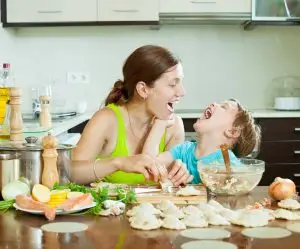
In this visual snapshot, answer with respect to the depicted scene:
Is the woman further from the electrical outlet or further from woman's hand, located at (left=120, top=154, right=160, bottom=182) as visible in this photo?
the electrical outlet

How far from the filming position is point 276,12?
408 centimetres

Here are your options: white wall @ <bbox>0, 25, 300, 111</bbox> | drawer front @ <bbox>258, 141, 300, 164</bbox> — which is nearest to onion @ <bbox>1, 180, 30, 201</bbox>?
drawer front @ <bbox>258, 141, 300, 164</bbox>

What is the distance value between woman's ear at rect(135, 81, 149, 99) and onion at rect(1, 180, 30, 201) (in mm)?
854

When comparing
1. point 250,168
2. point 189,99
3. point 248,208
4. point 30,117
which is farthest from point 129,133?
point 189,99

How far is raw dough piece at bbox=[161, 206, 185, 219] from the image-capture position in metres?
1.32

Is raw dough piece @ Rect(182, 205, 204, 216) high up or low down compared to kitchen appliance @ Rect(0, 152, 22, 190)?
down

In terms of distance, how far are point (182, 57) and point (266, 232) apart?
327 centimetres

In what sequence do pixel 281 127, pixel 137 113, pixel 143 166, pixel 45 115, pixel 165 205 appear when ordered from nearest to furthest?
pixel 165 205 < pixel 143 166 < pixel 137 113 < pixel 45 115 < pixel 281 127

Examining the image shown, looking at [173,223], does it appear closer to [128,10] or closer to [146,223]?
[146,223]

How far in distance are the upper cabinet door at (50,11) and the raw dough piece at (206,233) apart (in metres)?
3.01

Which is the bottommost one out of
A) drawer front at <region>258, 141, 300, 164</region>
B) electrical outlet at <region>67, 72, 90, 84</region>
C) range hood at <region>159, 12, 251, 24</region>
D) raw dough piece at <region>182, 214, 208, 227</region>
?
drawer front at <region>258, 141, 300, 164</region>

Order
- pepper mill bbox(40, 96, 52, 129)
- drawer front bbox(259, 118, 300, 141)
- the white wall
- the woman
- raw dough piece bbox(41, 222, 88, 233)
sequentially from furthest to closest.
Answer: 1. the white wall
2. drawer front bbox(259, 118, 300, 141)
3. pepper mill bbox(40, 96, 52, 129)
4. the woman
5. raw dough piece bbox(41, 222, 88, 233)

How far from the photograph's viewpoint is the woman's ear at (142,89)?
224 cm

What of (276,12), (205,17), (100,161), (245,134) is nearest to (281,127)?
(276,12)
